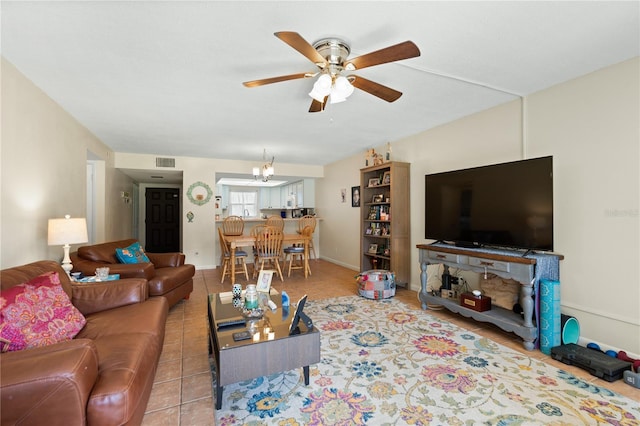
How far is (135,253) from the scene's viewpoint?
11.7ft

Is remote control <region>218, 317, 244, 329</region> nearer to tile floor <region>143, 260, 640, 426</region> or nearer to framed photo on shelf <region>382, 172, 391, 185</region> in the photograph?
tile floor <region>143, 260, 640, 426</region>

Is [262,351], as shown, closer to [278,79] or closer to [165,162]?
[278,79]

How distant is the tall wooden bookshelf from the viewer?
420 centimetres

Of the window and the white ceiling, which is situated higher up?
the white ceiling

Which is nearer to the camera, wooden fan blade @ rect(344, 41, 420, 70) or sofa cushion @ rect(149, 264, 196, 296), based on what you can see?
wooden fan blade @ rect(344, 41, 420, 70)

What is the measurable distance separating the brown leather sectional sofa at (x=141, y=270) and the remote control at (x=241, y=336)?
1.78 m

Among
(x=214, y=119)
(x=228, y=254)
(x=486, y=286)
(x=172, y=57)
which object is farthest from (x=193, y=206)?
(x=486, y=286)

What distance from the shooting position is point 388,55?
5.55ft

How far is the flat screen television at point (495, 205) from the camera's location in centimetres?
249

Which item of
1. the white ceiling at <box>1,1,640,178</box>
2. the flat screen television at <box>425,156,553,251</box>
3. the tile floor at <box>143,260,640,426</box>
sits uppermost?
the white ceiling at <box>1,1,640,178</box>

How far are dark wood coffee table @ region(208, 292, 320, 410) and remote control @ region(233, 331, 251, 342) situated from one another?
0.03 metres

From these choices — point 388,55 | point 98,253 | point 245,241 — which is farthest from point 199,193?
point 388,55

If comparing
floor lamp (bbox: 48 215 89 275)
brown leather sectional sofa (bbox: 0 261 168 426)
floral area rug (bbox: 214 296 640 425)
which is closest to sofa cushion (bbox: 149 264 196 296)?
floor lamp (bbox: 48 215 89 275)

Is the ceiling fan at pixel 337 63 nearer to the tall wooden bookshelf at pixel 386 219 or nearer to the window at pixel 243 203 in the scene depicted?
the tall wooden bookshelf at pixel 386 219
